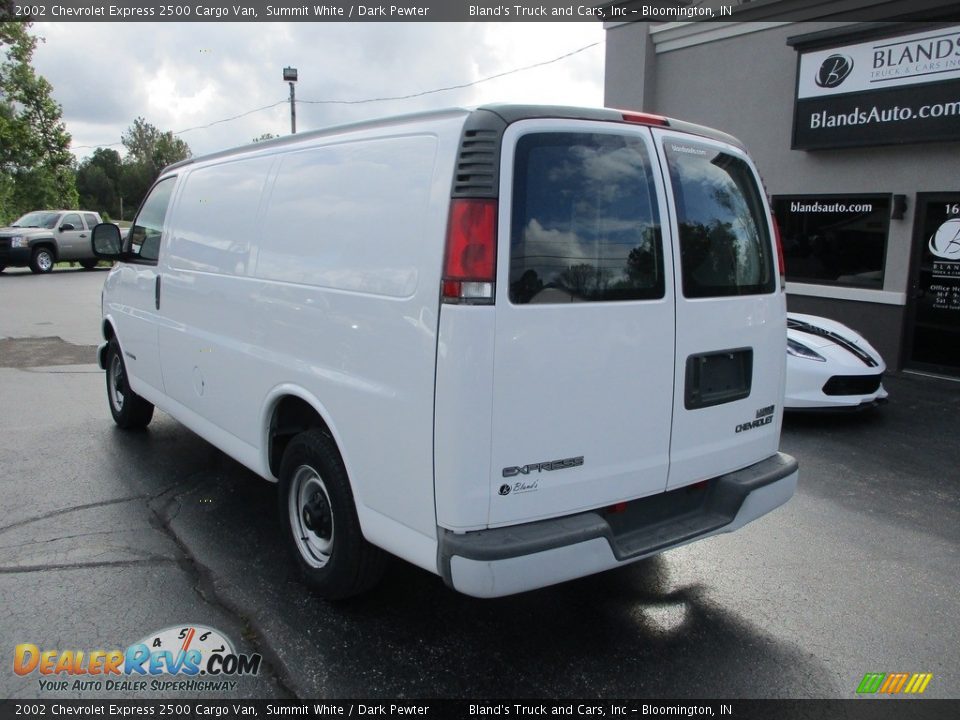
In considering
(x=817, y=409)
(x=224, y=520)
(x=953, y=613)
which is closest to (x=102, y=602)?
(x=224, y=520)

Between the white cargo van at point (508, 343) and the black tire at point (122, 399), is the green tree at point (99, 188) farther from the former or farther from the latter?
the white cargo van at point (508, 343)

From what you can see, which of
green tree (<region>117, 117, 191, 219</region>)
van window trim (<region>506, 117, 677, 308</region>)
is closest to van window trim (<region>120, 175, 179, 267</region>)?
van window trim (<region>506, 117, 677, 308</region>)

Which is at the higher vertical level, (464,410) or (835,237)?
(835,237)

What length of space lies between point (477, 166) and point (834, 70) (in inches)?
379

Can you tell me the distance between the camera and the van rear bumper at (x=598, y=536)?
2703 millimetres

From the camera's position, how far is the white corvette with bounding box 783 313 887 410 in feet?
22.8

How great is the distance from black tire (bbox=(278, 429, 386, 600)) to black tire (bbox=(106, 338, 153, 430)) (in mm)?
3005

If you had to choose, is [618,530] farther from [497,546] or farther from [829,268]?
[829,268]

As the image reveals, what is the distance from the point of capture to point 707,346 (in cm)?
330

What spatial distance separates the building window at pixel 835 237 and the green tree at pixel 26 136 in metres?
29.9

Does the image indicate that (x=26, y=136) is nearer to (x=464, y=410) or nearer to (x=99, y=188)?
(x=464, y=410)

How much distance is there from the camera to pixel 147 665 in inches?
124

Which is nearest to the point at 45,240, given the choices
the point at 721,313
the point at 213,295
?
the point at 213,295

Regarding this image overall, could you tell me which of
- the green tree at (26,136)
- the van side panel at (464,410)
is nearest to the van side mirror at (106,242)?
the van side panel at (464,410)
